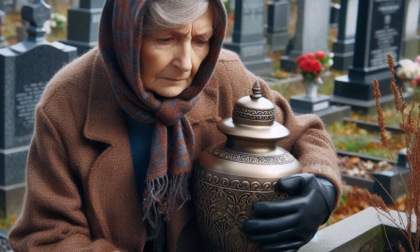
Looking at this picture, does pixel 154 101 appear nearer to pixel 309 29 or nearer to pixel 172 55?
pixel 172 55

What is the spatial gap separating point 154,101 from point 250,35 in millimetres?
8662

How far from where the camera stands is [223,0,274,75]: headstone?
10.3 meters

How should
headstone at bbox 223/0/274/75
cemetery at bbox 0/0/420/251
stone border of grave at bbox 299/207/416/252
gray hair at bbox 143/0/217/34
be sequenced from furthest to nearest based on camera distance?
headstone at bbox 223/0/274/75 < cemetery at bbox 0/0/420/251 < stone border of grave at bbox 299/207/416/252 < gray hair at bbox 143/0/217/34

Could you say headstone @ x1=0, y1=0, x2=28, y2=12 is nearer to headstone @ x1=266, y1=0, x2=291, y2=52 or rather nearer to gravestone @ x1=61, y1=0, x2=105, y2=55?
headstone @ x1=266, y1=0, x2=291, y2=52

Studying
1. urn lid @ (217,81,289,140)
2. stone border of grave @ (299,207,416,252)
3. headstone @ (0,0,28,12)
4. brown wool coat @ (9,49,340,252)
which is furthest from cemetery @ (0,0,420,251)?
headstone @ (0,0,28,12)

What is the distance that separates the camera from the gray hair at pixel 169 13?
186 cm

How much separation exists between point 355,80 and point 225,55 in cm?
660

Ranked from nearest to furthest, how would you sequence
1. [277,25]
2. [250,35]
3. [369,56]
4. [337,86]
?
[369,56] < [337,86] < [250,35] < [277,25]

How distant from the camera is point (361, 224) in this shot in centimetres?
294

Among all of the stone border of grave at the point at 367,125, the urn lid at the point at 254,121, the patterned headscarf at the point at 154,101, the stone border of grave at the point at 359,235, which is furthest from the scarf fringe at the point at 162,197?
the stone border of grave at the point at 367,125

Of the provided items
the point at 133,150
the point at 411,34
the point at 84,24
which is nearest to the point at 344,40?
the point at 411,34

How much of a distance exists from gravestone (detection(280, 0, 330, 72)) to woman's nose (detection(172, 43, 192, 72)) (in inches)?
340

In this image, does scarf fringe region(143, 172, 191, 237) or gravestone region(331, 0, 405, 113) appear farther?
gravestone region(331, 0, 405, 113)

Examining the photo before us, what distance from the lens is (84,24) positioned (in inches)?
318
